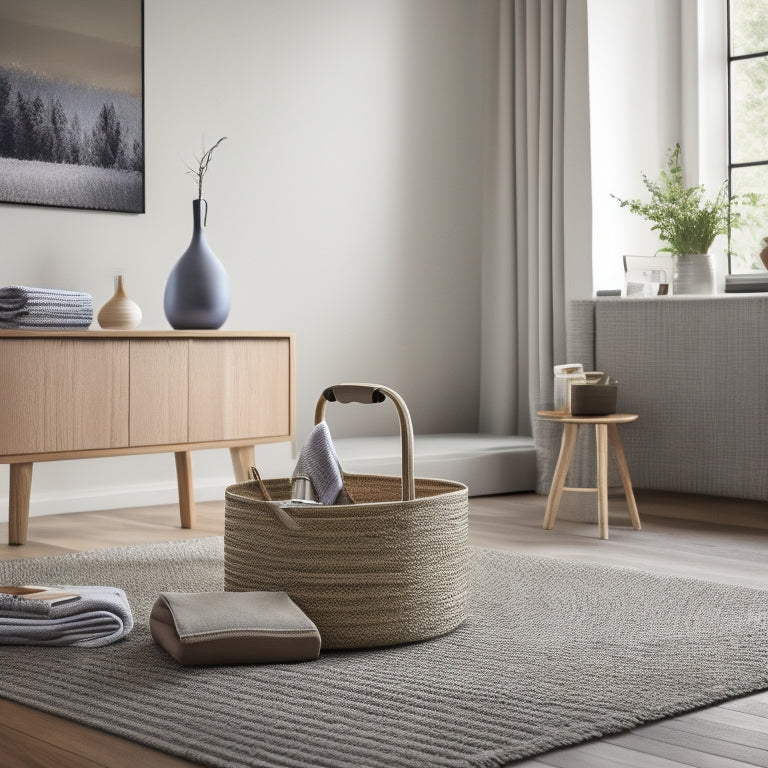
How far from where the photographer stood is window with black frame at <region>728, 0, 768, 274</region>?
4801 millimetres

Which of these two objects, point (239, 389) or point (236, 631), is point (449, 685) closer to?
point (236, 631)

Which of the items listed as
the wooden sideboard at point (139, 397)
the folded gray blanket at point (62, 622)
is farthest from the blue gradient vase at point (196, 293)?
the folded gray blanket at point (62, 622)

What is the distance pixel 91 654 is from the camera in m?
1.98

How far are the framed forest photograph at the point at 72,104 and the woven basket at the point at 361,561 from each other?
6.63 feet

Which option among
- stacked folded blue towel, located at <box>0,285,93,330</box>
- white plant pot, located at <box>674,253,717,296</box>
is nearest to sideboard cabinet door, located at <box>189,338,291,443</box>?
stacked folded blue towel, located at <box>0,285,93,330</box>

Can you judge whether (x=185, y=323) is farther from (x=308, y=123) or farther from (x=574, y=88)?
(x=574, y=88)

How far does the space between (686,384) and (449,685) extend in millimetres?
A: 2308

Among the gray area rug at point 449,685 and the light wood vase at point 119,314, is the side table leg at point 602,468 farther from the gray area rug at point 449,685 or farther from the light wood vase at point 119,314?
the light wood vase at point 119,314

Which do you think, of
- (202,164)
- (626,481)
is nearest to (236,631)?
(626,481)

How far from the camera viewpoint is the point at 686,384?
12.7ft

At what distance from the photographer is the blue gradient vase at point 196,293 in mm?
3582

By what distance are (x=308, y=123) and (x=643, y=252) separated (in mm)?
1473

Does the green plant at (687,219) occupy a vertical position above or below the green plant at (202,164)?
below

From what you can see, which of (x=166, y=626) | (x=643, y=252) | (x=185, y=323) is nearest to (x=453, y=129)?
(x=643, y=252)
